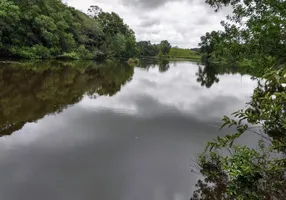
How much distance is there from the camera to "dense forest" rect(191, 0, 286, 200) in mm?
2512

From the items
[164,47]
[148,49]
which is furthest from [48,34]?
[164,47]

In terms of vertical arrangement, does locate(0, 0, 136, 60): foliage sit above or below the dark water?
above

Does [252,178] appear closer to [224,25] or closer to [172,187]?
[172,187]

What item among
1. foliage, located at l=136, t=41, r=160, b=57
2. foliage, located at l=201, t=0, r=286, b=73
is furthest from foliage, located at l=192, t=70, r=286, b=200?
foliage, located at l=136, t=41, r=160, b=57

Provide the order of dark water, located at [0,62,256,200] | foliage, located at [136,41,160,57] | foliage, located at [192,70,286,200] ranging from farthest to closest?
foliage, located at [136,41,160,57] → dark water, located at [0,62,256,200] → foliage, located at [192,70,286,200]

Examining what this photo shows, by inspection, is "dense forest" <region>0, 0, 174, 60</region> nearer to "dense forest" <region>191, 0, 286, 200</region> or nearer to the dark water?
the dark water

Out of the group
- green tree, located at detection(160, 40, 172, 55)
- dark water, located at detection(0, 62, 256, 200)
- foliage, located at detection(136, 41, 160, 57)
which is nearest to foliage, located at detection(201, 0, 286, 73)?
dark water, located at detection(0, 62, 256, 200)

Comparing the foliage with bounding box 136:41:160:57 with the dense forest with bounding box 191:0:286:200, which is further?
the foliage with bounding box 136:41:160:57

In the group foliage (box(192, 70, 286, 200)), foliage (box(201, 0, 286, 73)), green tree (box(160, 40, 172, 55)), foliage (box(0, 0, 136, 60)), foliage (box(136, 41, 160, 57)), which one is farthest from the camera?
green tree (box(160, 40, 172, 55))

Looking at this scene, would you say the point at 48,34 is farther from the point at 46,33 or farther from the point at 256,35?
the point at 256,35

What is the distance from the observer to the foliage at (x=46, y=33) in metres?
36.2

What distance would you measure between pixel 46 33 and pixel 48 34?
15.1 inches

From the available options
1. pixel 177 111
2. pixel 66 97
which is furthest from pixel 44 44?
pixel 177 111

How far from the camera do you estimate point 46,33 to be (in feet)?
136
